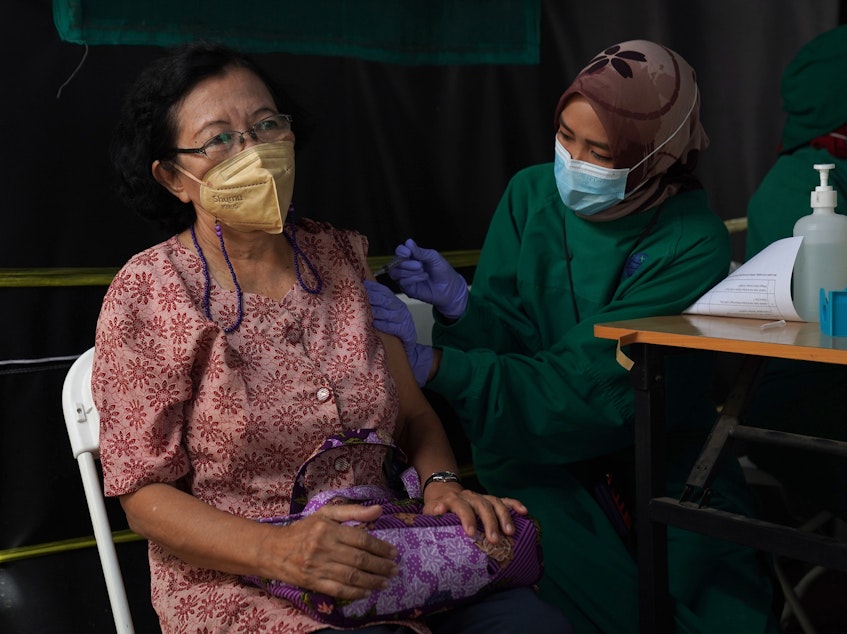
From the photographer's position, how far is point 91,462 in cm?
193

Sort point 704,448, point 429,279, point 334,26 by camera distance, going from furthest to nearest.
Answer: point 334,26, point 429,279, point 704,448

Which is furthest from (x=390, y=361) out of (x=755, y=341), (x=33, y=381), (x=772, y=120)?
(x=772, y=120)

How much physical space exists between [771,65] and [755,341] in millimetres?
2233

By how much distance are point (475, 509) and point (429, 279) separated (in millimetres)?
725

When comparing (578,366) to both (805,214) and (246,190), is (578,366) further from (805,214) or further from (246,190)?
(805,214)

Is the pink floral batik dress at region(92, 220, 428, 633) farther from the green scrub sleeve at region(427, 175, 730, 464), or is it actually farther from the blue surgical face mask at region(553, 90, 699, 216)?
the blue surgical face mask at region(553, 90, 699, 216)

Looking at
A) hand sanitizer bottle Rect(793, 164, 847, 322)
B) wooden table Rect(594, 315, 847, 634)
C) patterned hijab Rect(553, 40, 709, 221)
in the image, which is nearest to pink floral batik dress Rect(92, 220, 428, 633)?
wooden table Rect(594, 315, 847, 634)

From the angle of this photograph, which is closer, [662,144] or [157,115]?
[157,115]

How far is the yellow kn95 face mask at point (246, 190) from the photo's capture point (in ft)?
6.01

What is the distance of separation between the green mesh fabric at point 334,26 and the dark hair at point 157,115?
0.58 meters

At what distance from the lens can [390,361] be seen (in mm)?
2070

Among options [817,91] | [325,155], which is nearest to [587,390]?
[325,155]

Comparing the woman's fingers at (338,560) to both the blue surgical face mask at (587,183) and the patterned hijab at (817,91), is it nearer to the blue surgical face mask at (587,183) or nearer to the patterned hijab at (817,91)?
the blue surgical face mask at (587,183)

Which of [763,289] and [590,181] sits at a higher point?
[590,181]
